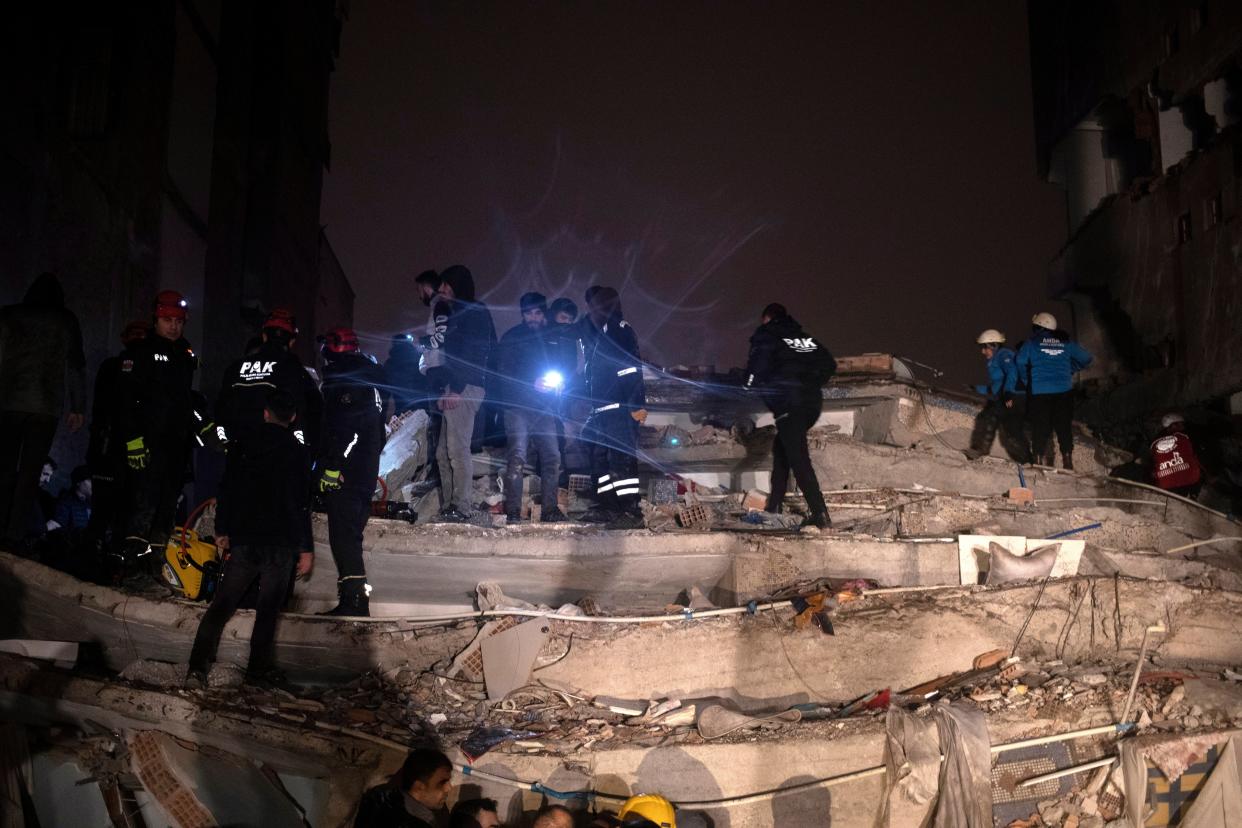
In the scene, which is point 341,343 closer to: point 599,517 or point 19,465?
point 19,465

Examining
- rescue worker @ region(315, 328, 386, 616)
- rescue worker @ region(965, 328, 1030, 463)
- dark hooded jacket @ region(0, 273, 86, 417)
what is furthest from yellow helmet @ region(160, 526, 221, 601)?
rescue worker @ region(965, 328, 1030, 463)

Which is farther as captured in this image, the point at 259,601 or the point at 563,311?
the point at 563,311

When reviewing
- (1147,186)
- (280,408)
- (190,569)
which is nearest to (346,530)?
(280,408)

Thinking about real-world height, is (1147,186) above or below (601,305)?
above

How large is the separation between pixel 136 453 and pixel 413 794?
123 inches

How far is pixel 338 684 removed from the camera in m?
5.84

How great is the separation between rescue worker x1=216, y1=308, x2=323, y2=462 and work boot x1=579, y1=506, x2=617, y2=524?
7.05ft

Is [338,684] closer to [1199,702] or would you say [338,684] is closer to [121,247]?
[1199,702]

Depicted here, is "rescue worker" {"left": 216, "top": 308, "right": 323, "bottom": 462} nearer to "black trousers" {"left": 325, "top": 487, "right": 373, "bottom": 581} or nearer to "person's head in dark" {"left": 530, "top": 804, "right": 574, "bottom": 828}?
"black trousers" {"left": 325, "top": 487, "right": 373, "bottom": 581}

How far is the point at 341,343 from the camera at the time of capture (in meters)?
A: 6.71

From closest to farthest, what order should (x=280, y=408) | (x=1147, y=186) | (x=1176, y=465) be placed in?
(x=280, y=408) → (x=1176, y=465) → (x=1147, y=186)

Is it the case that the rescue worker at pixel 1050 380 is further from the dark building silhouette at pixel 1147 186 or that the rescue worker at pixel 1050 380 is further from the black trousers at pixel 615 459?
the black trousers at pixel 615 459

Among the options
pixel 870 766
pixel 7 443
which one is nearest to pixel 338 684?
pixel 7 443

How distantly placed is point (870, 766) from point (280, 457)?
359 cm
